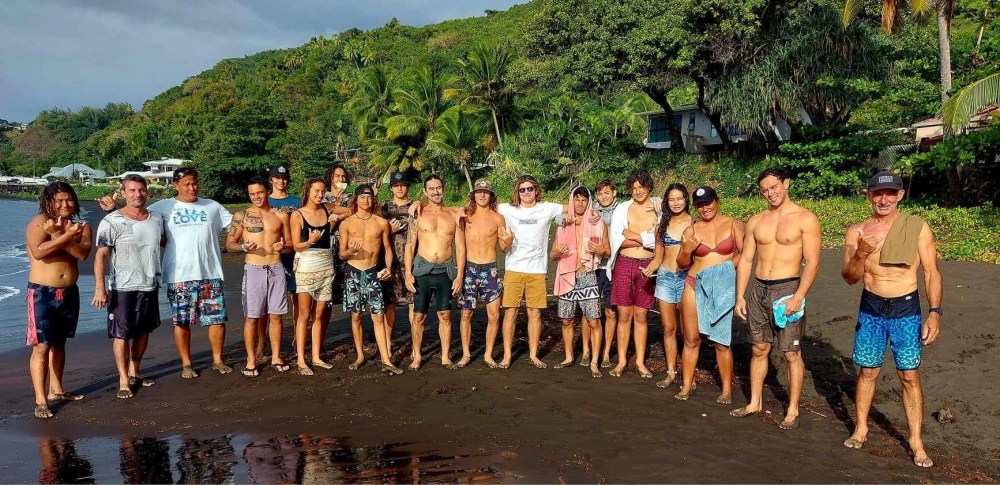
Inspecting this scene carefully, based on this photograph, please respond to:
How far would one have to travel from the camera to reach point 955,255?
1068cm

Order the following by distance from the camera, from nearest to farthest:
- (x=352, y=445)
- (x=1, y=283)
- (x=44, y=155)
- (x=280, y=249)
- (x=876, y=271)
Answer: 1. (x=876, y=271)
2. (x=352, y=445)
3. (x=280, y=249)
4. (x=1, y=283)
5. (x=44, y=155)

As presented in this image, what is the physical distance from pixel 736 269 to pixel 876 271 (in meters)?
1.14

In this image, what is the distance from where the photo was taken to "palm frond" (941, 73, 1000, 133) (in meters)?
11.0

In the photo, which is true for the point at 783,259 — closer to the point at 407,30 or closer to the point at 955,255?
the point at 955,255

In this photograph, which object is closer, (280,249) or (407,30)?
(280,249)

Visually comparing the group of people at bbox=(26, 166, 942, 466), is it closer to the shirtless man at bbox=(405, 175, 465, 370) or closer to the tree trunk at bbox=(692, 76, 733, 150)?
the shirtless man at bbox=(405, 175, 465, 370)

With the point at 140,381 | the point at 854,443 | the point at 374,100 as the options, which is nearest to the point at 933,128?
the point at 854,443

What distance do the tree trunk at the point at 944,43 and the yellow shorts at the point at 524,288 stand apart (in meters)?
11.8

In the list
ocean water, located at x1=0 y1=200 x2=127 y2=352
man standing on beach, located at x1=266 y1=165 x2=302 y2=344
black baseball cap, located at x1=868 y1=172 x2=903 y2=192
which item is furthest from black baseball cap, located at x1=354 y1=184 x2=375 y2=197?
ocean water, located at x1=0 y1=200 x2=127 y2=352

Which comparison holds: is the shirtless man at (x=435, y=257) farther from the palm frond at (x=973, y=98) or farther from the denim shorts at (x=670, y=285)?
the palm frond at (x=973, y=98)

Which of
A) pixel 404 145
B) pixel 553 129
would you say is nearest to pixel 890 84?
pixel 553 129

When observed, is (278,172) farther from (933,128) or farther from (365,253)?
(933,128)

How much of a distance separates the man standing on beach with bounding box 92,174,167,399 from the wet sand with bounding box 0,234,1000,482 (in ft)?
2.07

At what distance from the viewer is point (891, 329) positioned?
4.49 meters
